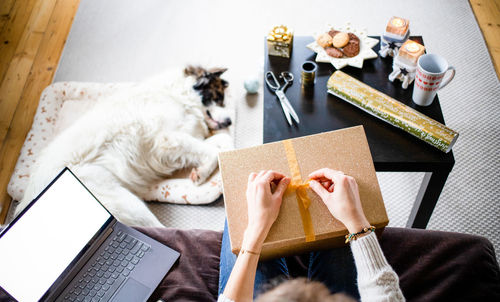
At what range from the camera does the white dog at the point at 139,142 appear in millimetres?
1549

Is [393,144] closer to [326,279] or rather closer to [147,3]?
[326,279]

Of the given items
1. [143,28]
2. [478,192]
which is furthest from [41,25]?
[478,192]

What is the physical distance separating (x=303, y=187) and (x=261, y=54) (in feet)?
4.87

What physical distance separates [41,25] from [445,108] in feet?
8.68

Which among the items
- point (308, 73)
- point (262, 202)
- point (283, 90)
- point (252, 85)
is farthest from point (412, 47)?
point (252, 85)

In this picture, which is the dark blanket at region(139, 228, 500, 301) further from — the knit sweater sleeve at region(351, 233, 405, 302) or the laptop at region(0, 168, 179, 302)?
the knit sweater sleeve at region(351, 233, 405, 302)

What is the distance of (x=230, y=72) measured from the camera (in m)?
2.23

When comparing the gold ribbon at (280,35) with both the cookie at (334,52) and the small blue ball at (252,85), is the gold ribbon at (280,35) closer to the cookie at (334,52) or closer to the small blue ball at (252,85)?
the cookie at (334,52)

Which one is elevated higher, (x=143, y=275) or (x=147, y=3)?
(x=147, y=3)

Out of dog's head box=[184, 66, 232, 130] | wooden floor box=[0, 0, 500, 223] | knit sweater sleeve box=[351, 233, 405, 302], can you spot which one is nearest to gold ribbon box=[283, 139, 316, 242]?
knit sweater sleeve box=[351, 233, 405, 302]

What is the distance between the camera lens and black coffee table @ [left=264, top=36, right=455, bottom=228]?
3.84 ft

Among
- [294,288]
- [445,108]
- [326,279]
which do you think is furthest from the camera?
[445,108]

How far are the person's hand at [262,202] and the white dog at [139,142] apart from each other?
76 centimetres

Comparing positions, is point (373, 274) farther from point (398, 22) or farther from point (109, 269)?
point (398, 22)
